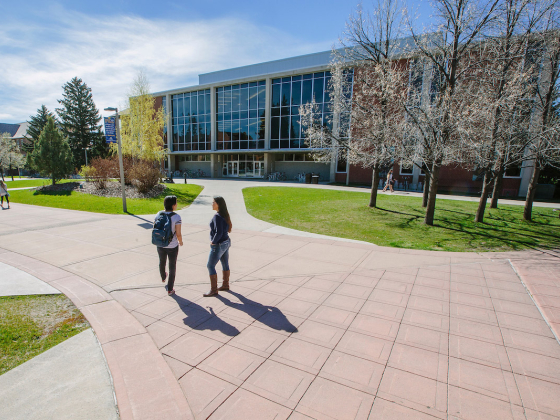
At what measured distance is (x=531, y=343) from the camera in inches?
143

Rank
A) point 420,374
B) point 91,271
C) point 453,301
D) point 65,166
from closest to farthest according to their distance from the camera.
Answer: point 420,374 < point 453,301 < point 91,271 < point 65,166

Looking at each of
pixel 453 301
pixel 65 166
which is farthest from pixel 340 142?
pixel 65 166

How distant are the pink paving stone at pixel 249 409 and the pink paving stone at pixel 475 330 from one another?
8.61 ft

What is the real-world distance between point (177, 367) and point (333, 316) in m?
2.15

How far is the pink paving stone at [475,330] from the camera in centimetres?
372

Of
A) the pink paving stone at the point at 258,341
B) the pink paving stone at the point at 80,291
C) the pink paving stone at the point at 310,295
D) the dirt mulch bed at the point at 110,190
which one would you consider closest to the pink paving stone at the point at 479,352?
the pink paving stone at the point at 310,295

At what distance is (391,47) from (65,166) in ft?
77.5

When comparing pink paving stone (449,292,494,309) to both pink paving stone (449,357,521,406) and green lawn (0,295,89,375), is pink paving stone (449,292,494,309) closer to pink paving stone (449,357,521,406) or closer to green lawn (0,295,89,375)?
pink paving stone (449,357,521,406)

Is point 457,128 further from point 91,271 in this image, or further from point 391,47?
point 91,271

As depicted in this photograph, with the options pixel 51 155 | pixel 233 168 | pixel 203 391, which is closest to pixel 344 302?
pixel 203 391

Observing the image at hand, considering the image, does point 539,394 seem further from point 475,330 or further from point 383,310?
point 383,310

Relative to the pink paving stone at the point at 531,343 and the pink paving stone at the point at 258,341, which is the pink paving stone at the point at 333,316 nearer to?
the pink paving stone at the point at 258,341

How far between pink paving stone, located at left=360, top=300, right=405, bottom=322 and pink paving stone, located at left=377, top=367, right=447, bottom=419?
1166 mm

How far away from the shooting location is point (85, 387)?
276 cm
